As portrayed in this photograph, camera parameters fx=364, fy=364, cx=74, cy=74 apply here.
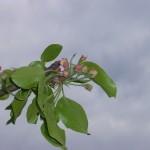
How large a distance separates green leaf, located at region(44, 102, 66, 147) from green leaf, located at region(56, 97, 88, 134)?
0.55ft

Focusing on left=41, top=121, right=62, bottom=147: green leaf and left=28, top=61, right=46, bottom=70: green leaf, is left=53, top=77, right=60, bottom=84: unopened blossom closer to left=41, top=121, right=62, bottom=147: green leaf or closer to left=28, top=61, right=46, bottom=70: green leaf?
left=28, top=61, right=46, bottom=70: green leaf

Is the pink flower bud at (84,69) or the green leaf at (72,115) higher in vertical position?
the pink flower bud at (84,69)

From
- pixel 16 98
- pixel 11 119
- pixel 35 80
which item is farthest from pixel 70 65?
pixel 11 119

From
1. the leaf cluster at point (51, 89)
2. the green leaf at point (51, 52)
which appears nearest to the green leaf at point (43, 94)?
the leaf cluster at point (51, 89)

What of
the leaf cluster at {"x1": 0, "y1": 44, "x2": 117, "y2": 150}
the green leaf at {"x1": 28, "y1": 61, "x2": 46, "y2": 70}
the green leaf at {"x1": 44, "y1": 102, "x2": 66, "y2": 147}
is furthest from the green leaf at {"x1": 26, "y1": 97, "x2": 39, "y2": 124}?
the green leaf at {"x1": 44, "y1": 102, "x2": 66, "y2": 147}

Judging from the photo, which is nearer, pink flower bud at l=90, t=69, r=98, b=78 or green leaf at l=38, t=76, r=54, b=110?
green leaf at l=38, t=76, r=54, b=110

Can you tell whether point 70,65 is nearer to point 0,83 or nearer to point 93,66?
point 93,66

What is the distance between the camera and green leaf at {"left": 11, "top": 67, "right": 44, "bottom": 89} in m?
2.30

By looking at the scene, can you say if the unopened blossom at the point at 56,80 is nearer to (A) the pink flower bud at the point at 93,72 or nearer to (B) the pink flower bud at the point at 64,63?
(B) the pink flower bud at the point at 64,63

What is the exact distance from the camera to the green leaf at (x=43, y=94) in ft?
7.18

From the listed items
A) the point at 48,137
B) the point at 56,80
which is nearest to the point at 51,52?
the point at 56,80

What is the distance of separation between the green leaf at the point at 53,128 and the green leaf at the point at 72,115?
0.17 m

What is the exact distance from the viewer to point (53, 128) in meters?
2.16

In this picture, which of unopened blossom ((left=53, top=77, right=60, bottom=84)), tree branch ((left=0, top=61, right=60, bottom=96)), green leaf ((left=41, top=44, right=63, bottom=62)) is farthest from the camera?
green leaf ((left=41, top=44, right=63, bottom=62))
